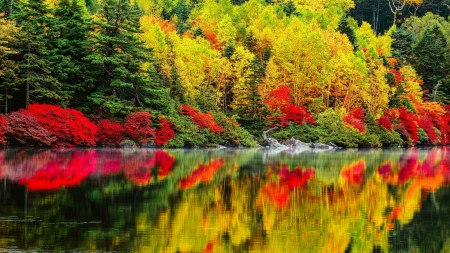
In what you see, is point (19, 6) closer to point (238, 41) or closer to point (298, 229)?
point (238, 41)

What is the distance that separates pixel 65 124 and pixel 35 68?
4.05m

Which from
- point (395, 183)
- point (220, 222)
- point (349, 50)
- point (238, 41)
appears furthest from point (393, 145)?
point (220, 222)

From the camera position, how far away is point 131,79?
41906 millimetres

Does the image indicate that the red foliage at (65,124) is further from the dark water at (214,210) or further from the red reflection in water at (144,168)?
the dark water at (214,210)

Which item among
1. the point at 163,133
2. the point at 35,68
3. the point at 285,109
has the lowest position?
the point at 163,133

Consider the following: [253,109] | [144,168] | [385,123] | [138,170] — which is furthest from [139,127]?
[385,123]

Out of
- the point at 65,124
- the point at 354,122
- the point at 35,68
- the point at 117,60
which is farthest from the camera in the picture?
the point at 354,122

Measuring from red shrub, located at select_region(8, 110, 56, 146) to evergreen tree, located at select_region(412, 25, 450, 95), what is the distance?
48.7 metres

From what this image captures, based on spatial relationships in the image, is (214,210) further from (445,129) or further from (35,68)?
(445,129)

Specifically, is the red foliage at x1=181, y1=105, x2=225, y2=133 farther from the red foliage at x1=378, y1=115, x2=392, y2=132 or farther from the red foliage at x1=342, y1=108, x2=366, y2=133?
the red foliage at x1=378, y1=115, x2=392, y2=132

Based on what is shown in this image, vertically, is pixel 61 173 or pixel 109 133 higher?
pixel 61 173

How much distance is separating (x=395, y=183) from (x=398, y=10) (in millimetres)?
81749

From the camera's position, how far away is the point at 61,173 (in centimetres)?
2045

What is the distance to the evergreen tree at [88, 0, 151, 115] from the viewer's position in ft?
133
